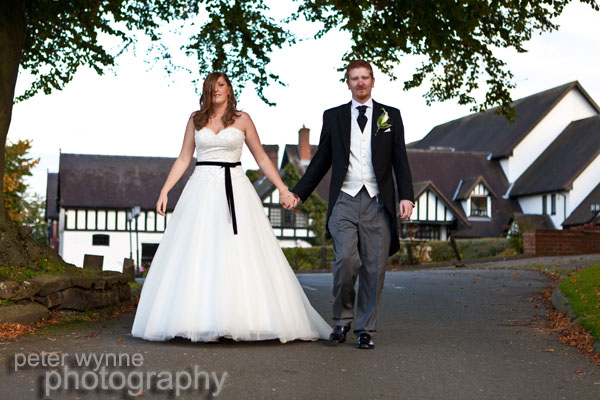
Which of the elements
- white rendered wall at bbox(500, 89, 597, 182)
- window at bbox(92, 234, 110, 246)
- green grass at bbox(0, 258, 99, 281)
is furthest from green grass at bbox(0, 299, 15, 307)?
window at bbox(92, 234, 110, 246)

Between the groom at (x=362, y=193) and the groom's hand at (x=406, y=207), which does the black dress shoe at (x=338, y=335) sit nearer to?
the groom at (x=362, y=193)

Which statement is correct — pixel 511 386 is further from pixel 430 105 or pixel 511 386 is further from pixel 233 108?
pixel 430 105

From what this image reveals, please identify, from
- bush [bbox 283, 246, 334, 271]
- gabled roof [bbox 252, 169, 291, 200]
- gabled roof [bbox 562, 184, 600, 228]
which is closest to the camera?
bush [bbox 283, 246, 334, 271]

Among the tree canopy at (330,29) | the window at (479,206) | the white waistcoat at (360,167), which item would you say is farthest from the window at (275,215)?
the white waistcoat at (360,167)

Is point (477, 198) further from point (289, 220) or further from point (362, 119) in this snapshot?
point (362, 119)

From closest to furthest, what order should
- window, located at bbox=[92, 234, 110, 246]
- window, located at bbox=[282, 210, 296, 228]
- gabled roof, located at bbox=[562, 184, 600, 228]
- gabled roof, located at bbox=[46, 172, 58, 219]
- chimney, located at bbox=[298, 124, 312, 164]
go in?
gabled roof, located at bbox=[562, 184, 600, 228]
window, located at bbox=[282, 210, 296, 228]
window, located at bbox=[92, 234, 110, 246]
chimney, located at bbox=[298, 124, 312, 164]
gabled roof, located at bbox=[46, 172, 58, 219]

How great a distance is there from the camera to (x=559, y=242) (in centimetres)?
2798

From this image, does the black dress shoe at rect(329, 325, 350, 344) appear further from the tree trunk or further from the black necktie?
the tree trunk

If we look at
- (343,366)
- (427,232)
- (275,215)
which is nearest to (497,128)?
(427,232)

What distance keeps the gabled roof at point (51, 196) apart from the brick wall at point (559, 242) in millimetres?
66786

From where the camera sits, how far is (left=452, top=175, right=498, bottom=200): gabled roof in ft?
183

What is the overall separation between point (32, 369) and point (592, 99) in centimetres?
5802

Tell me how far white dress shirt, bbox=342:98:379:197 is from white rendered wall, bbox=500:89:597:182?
5249 centimetres

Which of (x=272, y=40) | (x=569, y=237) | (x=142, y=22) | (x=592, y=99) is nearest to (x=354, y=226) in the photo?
(x=272, y=40)
